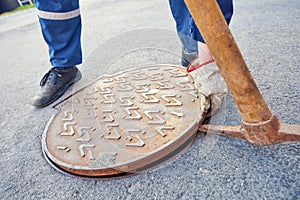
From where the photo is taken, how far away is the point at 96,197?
801mm

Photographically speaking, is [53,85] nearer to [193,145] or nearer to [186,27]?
[186,27]

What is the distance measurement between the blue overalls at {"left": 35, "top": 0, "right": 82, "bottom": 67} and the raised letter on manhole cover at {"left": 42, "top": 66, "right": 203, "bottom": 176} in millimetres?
263

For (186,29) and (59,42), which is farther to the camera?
(59,42)

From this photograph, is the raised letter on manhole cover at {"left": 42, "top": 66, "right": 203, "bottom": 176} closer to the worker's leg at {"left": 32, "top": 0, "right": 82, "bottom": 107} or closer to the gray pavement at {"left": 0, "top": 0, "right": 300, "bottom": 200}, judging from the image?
the gray pavement at {"left": 0, "top": 0, "right": 300, "bottom": 200}

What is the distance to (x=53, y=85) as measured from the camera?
4.99ft

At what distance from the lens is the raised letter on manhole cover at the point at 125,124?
2.90 feet

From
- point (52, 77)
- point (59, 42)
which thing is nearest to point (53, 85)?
point (52, 77)

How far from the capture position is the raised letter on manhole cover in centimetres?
89

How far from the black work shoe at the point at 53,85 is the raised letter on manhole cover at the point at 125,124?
14 cm

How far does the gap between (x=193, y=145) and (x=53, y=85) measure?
3.41 feet

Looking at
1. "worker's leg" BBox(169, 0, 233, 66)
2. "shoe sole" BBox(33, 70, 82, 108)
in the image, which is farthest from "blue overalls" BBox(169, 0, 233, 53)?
"shoe sole" BBox(33, 70, 82, 108)

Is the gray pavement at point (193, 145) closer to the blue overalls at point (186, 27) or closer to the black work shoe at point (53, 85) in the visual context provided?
the black work shoe at point (53, 85)

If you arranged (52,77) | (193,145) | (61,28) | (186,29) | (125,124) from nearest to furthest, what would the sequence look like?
(193,145) < (125,124) < (186,29) < (61,28) < (52,77)

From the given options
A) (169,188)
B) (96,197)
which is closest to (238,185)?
(169,188)
